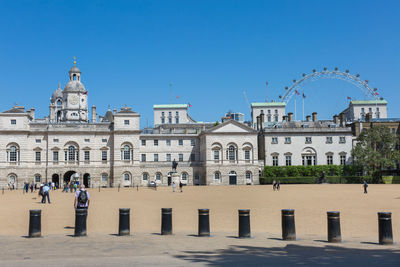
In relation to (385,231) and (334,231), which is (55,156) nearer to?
(334,231)

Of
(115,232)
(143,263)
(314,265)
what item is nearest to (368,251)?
(314,265)

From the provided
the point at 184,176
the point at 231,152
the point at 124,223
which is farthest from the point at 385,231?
the point at 184,176

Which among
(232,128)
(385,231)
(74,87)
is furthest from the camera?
(74,87)

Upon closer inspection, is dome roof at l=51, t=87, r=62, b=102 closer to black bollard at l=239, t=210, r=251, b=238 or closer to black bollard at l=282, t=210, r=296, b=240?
black bollard at l=239, t=210, r=251, b=238

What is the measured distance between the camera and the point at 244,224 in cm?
1531

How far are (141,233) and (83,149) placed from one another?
6164cm

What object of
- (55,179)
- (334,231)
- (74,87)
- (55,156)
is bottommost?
(334,231)

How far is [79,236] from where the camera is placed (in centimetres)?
1544

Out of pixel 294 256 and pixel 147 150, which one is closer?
pixel 294 256

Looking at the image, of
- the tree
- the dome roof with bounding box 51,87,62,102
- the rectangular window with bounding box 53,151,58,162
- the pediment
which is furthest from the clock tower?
the tree

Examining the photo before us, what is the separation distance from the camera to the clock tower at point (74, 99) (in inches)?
3766

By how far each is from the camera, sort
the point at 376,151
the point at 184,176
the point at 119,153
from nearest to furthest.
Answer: the point at 119,153 → the point at 376,151 → the point at 184,176

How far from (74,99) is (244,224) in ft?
284

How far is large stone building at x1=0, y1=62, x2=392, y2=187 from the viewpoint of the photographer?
73.2 meters
